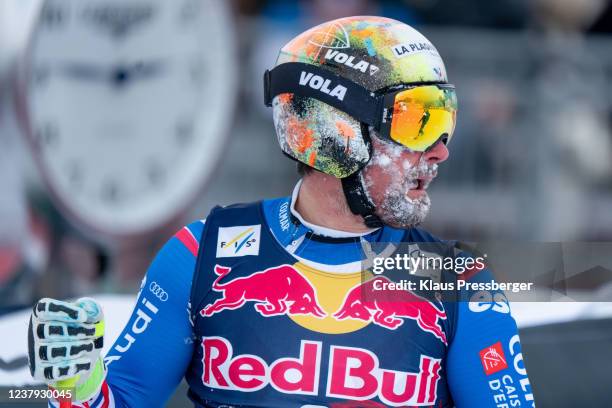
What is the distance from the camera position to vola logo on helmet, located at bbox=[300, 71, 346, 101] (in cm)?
246

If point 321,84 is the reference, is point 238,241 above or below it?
below

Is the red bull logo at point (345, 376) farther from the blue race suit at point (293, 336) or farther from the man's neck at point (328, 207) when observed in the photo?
the man's neck at point (328, 207)

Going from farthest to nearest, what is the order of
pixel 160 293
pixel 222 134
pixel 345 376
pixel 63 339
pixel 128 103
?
pixel 222 134 < pixel 128 103 < pixel 160 293 < pixel 345 376 < pixel 63 339

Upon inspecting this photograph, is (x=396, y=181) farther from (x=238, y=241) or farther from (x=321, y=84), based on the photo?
(x=238, y=241)

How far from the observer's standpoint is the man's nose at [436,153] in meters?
2.50

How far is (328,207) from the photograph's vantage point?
101 inches

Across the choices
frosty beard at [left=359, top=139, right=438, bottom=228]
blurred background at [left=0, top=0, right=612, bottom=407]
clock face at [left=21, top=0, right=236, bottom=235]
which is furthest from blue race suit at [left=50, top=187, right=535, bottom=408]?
clock face at [left=21, top=0, right=236, bottom=235]

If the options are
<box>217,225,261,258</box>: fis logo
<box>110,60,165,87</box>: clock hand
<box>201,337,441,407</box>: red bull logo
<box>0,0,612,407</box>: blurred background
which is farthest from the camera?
<box>110,60,165,87</box>: clock hand

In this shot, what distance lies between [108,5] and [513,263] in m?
2.47

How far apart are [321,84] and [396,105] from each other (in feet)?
0.57

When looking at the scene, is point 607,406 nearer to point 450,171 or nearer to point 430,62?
point 430,62

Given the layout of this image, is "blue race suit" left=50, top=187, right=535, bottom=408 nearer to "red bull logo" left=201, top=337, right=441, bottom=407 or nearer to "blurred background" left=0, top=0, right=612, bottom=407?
"red bull logo" left=201, top=337, right=441, bottom=407

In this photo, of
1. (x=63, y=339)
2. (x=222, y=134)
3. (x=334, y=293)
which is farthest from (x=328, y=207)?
(x=222, y=134)

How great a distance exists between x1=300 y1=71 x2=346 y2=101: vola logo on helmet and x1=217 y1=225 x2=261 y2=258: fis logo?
13.9 inches
